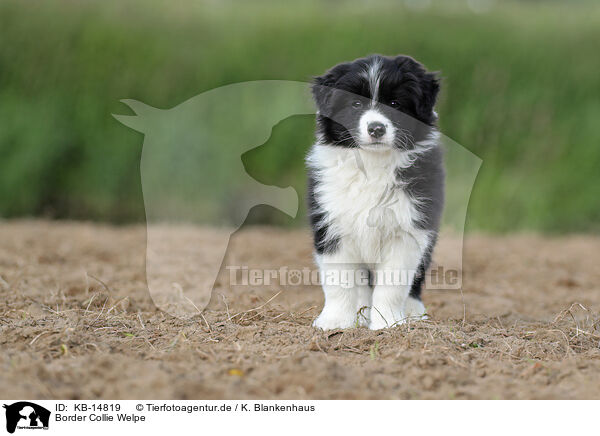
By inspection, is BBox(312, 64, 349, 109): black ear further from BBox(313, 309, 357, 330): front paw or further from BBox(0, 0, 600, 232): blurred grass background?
BBox(0, 0, 600, 232): blurred grass background

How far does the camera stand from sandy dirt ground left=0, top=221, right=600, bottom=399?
2607mm

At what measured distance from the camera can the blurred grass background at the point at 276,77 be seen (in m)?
8.70

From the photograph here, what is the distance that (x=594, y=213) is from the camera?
343 inches

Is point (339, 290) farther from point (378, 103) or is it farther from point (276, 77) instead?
point (276, 77)

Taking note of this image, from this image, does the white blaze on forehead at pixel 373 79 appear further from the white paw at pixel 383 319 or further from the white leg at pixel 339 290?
the white paw at pixel 383 319

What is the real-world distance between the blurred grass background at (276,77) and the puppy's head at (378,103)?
4.83 m

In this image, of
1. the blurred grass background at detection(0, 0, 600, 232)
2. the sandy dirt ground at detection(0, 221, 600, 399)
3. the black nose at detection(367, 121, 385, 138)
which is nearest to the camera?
the sandy dirt ground at detection(0, 221, 600, 399)

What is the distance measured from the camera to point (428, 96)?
371 centimetres
